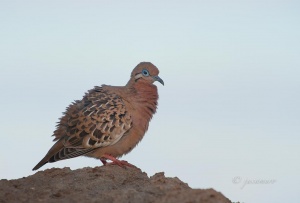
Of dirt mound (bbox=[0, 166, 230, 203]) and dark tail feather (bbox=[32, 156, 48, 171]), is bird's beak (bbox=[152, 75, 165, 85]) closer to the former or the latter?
dirt mound (bbox=[0, 166, 230, 203])

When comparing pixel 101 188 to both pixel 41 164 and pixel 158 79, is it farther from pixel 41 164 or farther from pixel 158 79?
pixel 158 79

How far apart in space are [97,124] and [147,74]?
145cm

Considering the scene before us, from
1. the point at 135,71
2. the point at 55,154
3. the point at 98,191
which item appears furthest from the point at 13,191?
the point at 135,71

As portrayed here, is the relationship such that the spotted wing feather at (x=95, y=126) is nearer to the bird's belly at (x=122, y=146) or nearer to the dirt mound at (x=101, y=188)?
the bird's belly at (x=122, y=146)

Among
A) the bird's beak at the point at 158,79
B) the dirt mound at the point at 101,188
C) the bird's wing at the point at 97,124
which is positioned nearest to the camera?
the dirt mound at the point at 101,188

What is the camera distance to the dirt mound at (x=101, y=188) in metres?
7.32

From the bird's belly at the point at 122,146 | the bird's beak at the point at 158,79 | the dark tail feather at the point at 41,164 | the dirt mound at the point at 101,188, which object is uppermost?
the bird's beak at the point at 158,79

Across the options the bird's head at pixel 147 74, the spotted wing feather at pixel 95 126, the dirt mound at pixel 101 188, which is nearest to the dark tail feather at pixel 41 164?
the spotted wing feather at pixel 95 126

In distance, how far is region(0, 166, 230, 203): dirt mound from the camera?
732 centimetres

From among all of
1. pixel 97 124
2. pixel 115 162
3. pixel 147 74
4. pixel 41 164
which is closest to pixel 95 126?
pixel 97 124

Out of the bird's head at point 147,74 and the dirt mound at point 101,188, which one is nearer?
the dirt mound at point 101,188

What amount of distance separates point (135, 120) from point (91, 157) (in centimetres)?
108

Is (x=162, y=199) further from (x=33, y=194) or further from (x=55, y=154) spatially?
(x=55, y=154)

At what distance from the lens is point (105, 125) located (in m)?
10.2
